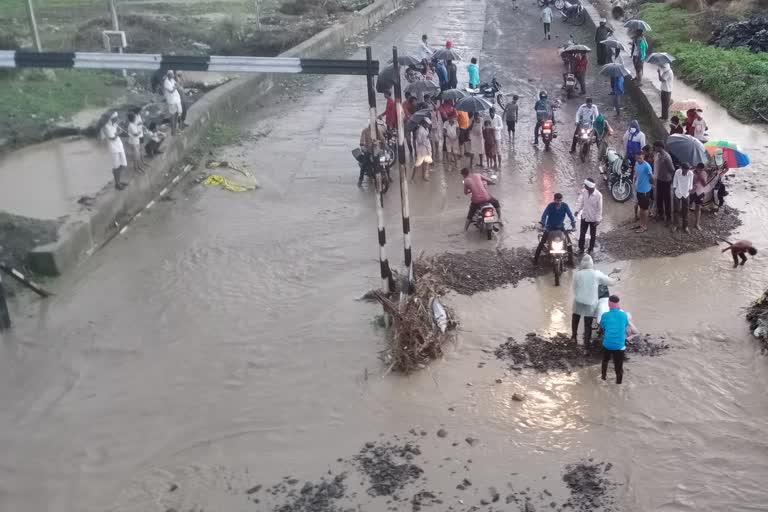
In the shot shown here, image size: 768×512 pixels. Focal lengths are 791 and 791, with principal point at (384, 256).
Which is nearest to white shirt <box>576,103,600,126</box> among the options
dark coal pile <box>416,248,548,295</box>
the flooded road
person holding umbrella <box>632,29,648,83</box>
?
the flooded road

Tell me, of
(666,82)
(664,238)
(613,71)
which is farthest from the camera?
(613,71)

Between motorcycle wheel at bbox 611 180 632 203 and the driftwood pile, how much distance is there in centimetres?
551

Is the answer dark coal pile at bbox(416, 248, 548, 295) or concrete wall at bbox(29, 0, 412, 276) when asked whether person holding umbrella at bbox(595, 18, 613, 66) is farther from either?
dark coal pile at bbox(416, 248, 548, 295)

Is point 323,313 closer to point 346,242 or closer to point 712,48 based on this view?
point 346,242

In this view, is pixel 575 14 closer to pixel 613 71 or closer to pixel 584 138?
pixel 613 71

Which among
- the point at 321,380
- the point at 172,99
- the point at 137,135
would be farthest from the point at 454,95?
the point at 321,380

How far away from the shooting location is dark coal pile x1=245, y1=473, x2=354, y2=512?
23.4 ft

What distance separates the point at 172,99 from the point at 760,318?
11.5m

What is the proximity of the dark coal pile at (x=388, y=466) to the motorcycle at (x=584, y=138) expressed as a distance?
977 cm

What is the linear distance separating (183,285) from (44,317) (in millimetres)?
1927

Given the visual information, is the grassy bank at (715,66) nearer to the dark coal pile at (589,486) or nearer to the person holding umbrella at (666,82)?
the person holding umbrella at (666,82)

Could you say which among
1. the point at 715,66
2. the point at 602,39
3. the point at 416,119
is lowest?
the point at 715,66

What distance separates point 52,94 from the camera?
18.7m

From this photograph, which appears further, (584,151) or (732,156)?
(584,151)
